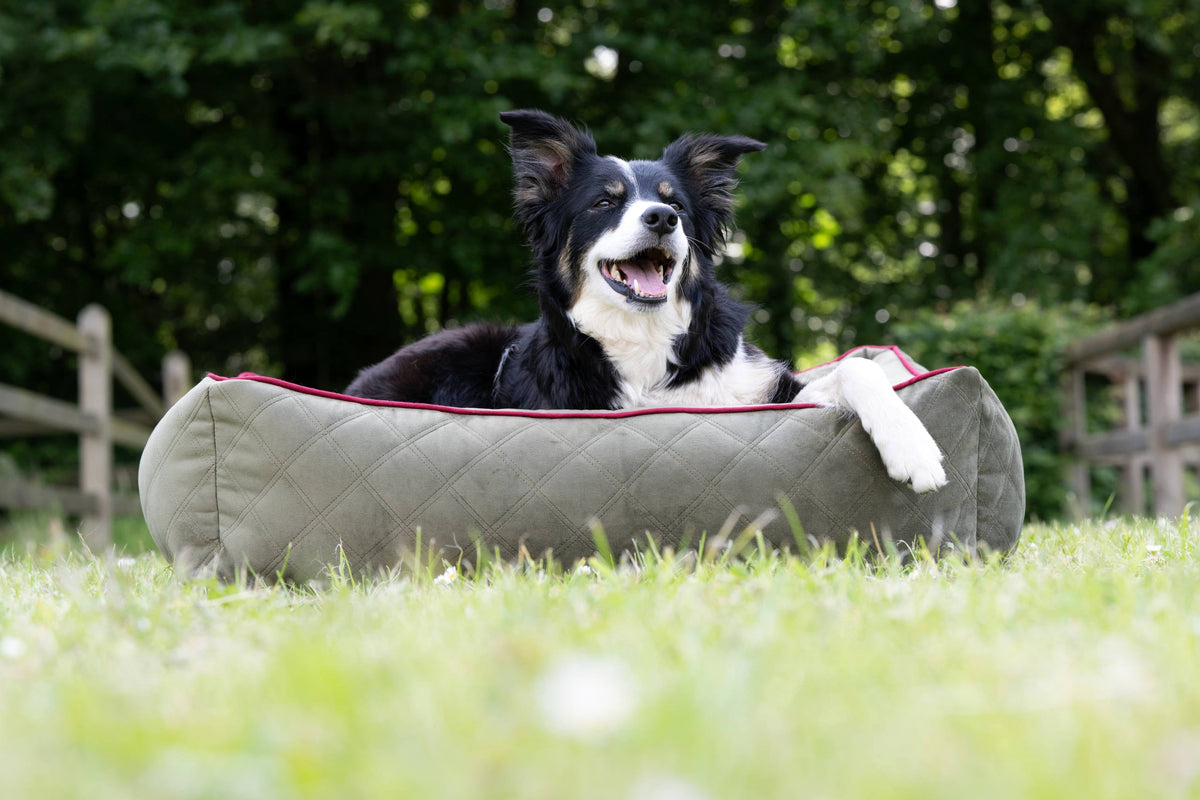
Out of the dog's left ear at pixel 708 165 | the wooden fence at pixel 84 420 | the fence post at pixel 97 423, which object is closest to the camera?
the dog's left ear at pixel 708 165

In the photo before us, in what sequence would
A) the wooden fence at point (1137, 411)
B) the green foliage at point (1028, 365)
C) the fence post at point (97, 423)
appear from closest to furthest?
1. the wooden fence at point (1137, 411)
2. the green foliage at point (1028, 365)
3. the fence post at point (97, 423)

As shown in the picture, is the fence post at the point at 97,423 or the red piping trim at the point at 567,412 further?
the fence post at the point at 97,423

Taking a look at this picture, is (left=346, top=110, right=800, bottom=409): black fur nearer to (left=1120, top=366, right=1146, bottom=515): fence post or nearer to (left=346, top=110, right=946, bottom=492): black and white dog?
(left=346, top=110, right=946, bottom=492): black and white dog

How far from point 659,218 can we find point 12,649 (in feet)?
7.16

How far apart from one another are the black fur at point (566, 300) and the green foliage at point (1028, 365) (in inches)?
144

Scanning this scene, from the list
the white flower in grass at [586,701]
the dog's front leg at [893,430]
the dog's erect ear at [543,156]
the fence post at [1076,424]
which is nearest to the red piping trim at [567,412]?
the dog's front leg at [893,430]

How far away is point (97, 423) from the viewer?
24.8ft

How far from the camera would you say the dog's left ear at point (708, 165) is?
373 centimetres

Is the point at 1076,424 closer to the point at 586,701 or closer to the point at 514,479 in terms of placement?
the point at 514,479

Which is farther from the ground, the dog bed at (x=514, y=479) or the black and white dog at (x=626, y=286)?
the black and white dog at (x=626, y=286)

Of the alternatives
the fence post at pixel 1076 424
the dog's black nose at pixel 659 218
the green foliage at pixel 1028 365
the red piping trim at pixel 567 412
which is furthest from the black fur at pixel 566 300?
the fence post at pixel 1076 424

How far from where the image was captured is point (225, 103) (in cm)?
987

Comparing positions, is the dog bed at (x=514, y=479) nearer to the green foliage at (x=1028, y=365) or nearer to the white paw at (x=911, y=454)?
the white paw at (x=911, y=454)

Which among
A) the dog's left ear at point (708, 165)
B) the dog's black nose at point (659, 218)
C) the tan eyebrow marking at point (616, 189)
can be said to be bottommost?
the dog's black nose at point (659, 218)
